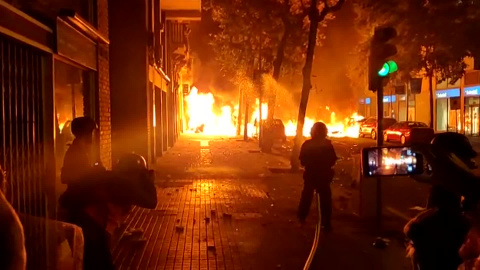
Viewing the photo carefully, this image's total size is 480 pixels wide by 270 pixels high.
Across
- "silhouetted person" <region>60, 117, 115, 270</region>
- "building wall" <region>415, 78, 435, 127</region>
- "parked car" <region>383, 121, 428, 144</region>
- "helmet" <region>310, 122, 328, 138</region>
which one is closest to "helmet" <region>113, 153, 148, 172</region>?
"silhouetted person" <region>60, 117, 115, 270</region>

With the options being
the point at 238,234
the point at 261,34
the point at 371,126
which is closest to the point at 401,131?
the point at 371,126

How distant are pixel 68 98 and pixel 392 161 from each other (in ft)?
21.3

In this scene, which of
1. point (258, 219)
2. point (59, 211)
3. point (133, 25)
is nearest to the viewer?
point (59, 211)

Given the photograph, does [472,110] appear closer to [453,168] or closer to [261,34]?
[261,34]

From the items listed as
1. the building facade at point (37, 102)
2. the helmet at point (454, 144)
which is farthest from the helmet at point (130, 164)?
the helmet at point (454, 144)

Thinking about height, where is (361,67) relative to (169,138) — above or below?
above

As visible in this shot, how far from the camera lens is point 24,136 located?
6.13 m

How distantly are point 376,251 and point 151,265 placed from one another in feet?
9.46

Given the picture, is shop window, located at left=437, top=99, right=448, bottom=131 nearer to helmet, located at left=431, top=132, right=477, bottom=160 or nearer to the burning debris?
the burning debris

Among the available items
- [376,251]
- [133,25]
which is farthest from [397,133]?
[376,251]

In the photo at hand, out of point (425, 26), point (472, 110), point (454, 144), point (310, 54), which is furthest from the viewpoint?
point (472, 110)

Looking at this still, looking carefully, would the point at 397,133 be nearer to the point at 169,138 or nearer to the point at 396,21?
the point at 396,21

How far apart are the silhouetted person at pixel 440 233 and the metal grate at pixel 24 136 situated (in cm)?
335

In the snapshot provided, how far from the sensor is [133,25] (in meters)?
16.7
